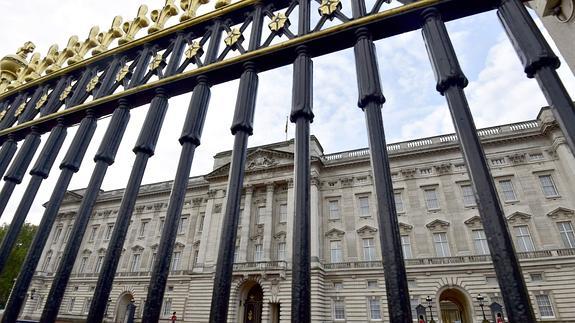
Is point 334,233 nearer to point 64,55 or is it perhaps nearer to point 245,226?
point 245,226

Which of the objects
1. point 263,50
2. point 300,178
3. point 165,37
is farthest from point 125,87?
point 300,178

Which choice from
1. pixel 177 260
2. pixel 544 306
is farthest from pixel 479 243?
pixel 177 260

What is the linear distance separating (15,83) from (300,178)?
205 inches

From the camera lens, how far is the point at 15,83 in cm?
478

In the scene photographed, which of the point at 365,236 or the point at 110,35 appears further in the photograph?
the point at 365,236

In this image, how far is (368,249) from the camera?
89.8ft

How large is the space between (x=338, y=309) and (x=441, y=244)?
404 inches

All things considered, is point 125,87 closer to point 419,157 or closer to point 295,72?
point 295,72

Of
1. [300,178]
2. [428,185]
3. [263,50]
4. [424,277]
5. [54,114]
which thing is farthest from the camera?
[428,185]

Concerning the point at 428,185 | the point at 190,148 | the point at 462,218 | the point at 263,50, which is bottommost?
the point at 190,148

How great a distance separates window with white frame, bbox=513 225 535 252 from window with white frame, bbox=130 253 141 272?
120ft

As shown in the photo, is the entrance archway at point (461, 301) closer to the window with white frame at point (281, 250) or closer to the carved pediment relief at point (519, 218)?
the carved pediment relief at point (519, 218)

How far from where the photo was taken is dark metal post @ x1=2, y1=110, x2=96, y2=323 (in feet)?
8.40

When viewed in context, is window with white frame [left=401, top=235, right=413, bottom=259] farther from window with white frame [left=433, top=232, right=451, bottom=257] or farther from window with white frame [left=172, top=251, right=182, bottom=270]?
window with white frame [left=172, top=251, right=182, bottom=270]
